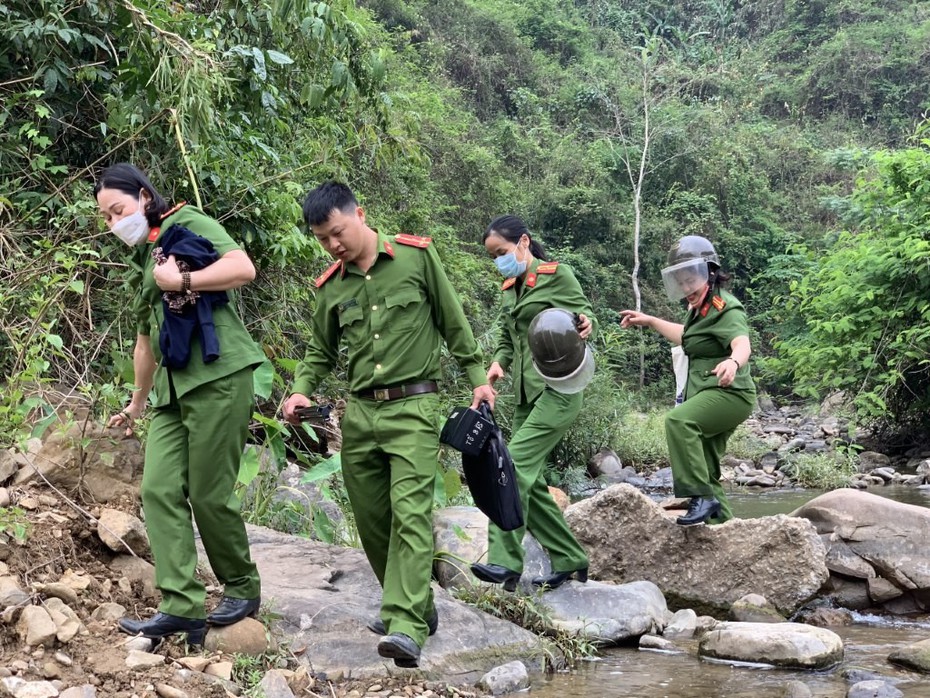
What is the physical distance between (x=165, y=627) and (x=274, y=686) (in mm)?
428

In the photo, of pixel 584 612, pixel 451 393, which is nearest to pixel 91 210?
pixel 584 612

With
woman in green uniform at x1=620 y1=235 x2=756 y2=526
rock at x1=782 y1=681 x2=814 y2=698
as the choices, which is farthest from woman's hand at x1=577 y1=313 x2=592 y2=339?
rock at x1=782 y1=681 x2=814 y2=698

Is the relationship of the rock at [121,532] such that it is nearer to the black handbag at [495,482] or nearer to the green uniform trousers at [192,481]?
the green uniform trousers at [192,481]

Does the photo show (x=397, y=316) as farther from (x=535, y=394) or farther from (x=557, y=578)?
(x=557, y=578)

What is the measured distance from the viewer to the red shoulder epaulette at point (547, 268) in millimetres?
5008

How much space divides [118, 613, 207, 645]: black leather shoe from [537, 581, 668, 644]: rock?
1.81 m

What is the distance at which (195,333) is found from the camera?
349cm

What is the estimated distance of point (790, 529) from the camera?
5.66 metres

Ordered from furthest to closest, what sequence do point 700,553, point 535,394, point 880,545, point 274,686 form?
1. point 880,545
2. point 700,553
3. point 535,394
4. point 274,686

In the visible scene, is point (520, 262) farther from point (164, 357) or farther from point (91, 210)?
point (91, 210)

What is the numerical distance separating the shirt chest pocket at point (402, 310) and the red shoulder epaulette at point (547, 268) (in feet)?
4.40

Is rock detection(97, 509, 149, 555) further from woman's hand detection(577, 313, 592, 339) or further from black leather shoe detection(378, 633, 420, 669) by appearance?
woman's hand detection(577, 313, 592, 339)

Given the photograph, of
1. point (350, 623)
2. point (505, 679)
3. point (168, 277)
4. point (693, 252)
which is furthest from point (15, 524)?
point (693, 252)

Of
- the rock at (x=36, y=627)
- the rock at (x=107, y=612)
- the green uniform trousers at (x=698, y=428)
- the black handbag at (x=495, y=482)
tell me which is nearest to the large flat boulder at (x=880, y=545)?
the green uniform trousers at (x=698, y=428)
